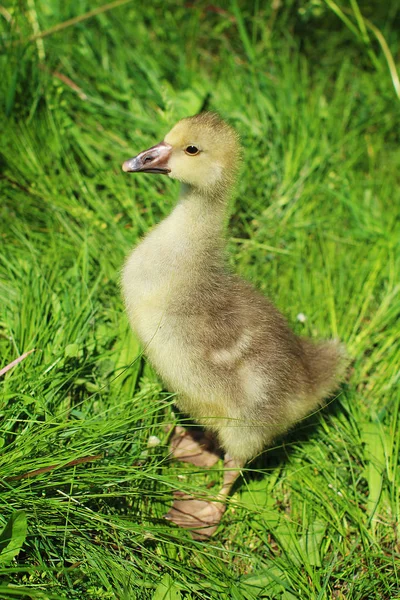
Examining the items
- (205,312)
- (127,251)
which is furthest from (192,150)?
(127,251)

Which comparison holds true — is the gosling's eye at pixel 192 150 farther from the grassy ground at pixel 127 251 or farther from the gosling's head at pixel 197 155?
the grassy ground at pixel 127 251

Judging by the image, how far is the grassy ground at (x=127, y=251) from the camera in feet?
5.81

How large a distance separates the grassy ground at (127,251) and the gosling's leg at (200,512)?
0.14 feet

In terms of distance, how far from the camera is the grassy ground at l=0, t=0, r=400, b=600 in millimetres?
1770

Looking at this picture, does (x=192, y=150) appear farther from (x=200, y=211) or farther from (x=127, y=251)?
(x=127, y=251)

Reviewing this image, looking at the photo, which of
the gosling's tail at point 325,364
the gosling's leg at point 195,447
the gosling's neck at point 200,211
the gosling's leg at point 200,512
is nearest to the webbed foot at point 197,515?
the gosling's leg at point 200,512

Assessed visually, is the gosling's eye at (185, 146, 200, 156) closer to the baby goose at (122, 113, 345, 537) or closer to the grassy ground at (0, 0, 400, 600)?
the baby goose at (122, 113, 345, 537)

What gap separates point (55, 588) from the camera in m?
1.62

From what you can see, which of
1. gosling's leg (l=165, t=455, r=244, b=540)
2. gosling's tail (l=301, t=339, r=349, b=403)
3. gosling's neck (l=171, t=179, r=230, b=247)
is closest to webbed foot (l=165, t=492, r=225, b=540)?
gosling's leg (l=165, t=455, r=244, b=540)

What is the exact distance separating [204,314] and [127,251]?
76 cm

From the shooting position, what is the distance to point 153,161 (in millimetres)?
1929

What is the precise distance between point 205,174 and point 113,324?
74 cm

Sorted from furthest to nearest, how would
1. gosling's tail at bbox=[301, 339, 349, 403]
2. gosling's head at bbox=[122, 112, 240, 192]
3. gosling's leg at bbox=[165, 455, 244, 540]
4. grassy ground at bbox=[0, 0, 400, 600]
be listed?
gosling's tail at bbox=[301, 339, 349, 403]
gosling's leg at bbox=[165, 455, 244, 540]
gosling's head at bbox=[122, 112, 240, 192]
grassy ground at bbox=[0, 0, 400, 600]

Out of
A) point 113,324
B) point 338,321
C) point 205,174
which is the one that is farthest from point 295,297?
point 205,174
